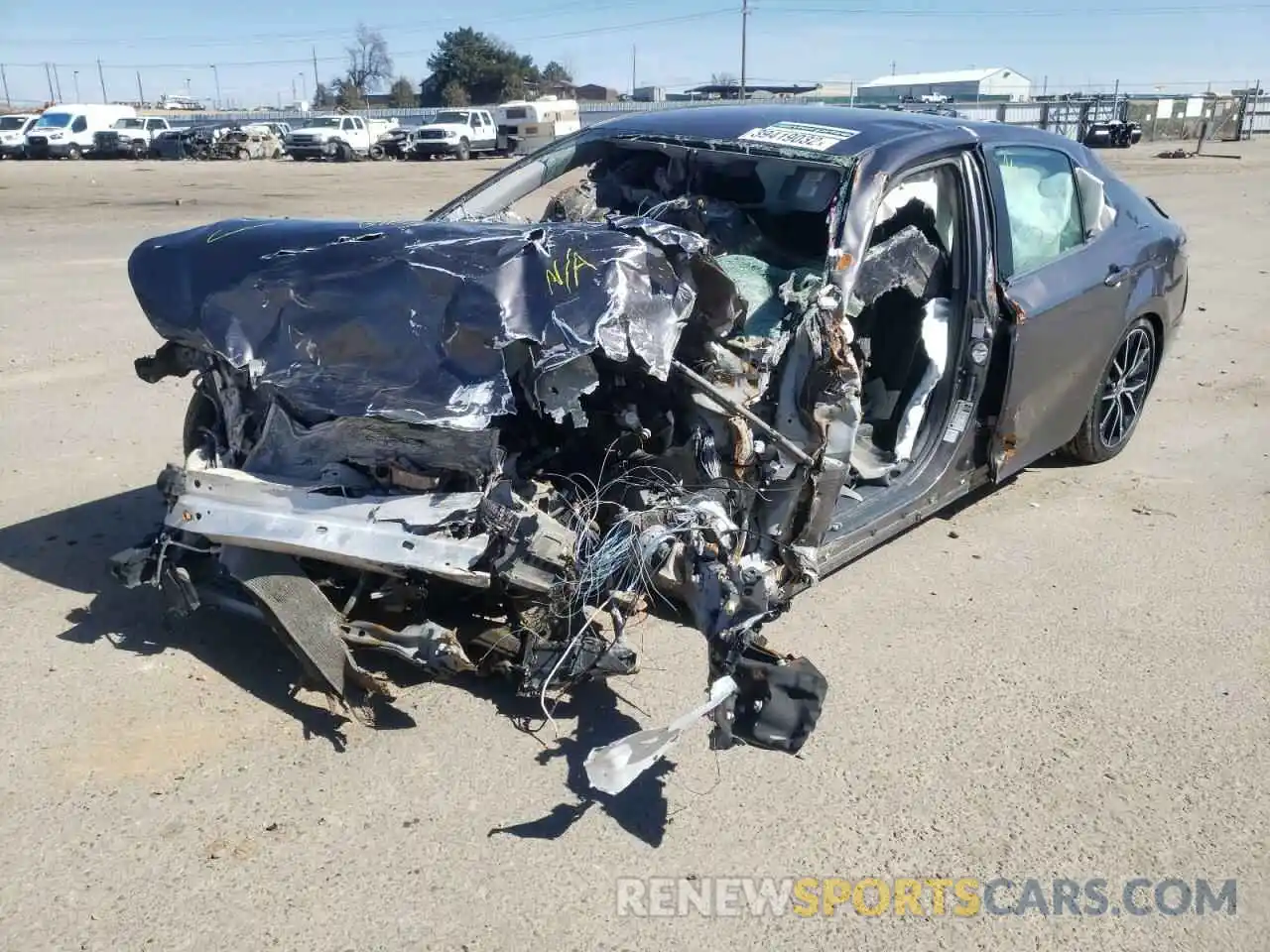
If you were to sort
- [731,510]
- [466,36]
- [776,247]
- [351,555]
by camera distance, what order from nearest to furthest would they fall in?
[351,555] → [731,510] → [776,247] → [466,36]

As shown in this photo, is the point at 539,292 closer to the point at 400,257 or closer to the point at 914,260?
the point at 400,257

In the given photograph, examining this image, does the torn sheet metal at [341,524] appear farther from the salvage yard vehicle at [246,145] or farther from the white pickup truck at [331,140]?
the salvage yard vehicle at [246,145]

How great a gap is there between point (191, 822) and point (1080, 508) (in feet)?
13.9

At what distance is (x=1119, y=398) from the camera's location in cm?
578

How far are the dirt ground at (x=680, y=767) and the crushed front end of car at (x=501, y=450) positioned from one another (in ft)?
1.00

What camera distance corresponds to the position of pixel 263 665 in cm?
375

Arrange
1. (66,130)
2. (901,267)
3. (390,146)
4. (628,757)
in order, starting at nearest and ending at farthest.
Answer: (628,757) < (901,267) < (66,130) < (390,146)

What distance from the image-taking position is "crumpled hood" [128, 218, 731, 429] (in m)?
3.31

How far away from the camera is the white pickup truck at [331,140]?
128 ft

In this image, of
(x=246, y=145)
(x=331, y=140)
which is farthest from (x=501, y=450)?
(x=246, y=145)

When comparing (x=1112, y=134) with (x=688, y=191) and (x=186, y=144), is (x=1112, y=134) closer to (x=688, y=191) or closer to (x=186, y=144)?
(x=186, y=144)

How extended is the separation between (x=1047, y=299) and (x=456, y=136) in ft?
123

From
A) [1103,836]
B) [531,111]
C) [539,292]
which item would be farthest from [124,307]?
[531,111]

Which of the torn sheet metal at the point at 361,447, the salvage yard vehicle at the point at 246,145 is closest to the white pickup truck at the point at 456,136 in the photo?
Result: the salvage yard vehicle at the point at 246,145
